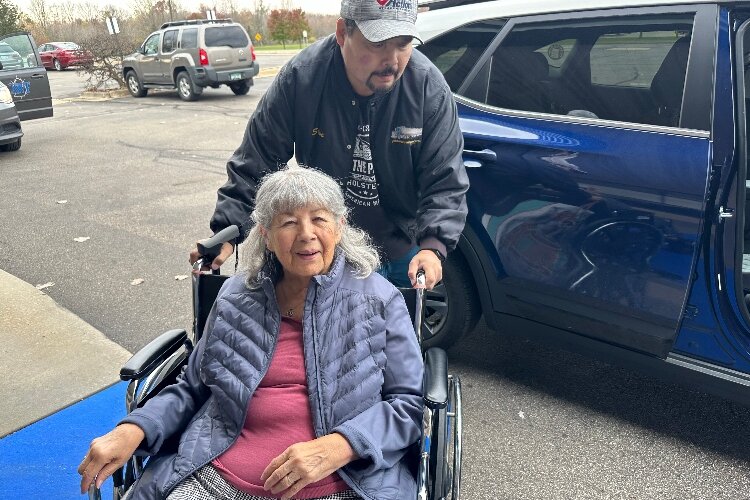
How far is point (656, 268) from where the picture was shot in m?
2.39

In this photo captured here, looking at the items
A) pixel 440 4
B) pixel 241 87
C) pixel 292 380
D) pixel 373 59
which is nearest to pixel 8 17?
pixel 241 87

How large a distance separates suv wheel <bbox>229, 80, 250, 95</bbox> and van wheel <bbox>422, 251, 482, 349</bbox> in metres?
13.6

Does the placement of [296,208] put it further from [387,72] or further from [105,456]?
[105,456]

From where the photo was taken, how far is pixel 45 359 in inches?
→ 135

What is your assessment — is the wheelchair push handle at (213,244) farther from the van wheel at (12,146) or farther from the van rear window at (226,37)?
the van rear window at (226,37)

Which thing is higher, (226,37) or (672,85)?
(672,85)

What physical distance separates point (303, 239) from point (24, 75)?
8.62 metres

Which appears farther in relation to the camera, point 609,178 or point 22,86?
point 22,86

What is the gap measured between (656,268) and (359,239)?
46.3 inches

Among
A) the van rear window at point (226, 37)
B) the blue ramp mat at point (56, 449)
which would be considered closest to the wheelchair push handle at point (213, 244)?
the blue ramp mat at point (56, 449)

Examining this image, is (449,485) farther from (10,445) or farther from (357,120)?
A: (10,445)

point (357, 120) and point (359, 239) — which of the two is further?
point (357, 120)

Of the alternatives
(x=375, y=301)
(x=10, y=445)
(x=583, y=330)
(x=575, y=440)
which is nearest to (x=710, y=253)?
(x=583, y=330)

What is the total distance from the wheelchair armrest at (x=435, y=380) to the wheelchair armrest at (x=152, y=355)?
82 centimetres
